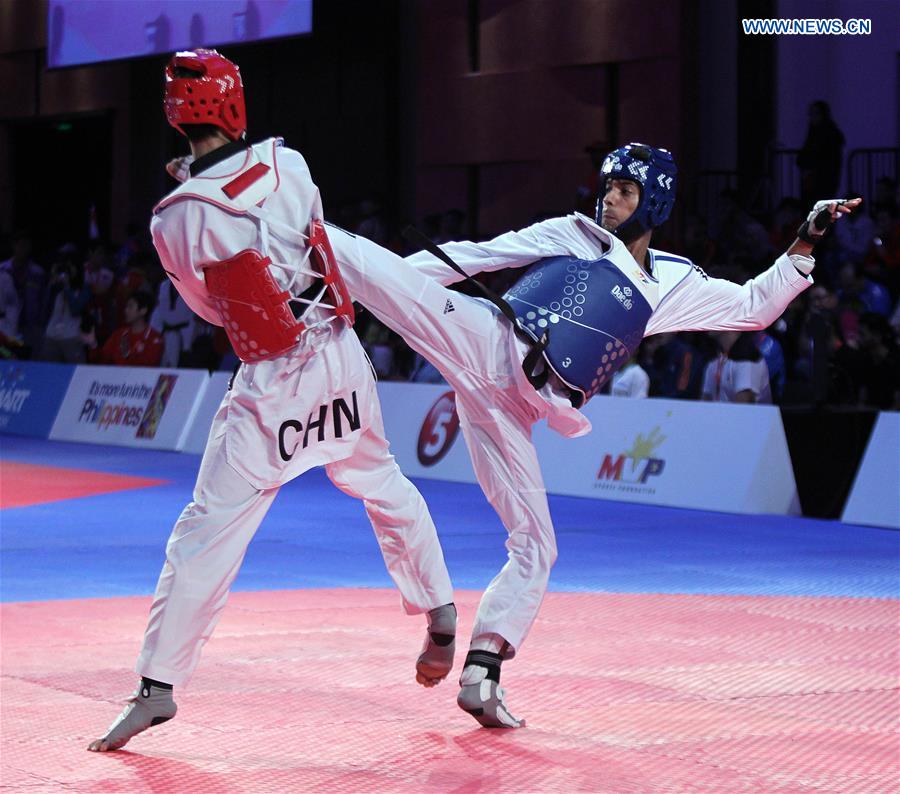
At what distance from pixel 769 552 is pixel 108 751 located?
5346 millimetres

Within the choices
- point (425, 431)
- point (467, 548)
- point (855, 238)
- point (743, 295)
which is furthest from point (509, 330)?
point (855, 238)

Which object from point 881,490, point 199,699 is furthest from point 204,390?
point 199,699

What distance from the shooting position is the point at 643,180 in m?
5.00

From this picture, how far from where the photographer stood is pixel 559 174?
677 inches

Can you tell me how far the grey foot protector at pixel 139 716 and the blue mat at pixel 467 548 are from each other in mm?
3003

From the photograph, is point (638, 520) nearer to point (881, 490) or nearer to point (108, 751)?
point (881, 490)

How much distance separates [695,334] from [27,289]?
1042cm

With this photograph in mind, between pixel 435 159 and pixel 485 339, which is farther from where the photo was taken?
pixel 435 159

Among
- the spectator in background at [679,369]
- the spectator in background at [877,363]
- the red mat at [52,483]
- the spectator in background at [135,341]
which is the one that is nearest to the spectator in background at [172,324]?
the spectator in background at [135,341]

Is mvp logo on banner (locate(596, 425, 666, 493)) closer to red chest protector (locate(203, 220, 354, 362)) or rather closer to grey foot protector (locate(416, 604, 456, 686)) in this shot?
Result: grey foot protector (locate(416, 604, 456, 686))

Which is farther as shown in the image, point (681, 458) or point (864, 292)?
point (864, 292)

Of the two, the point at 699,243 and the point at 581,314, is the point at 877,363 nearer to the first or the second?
the point at 699,243

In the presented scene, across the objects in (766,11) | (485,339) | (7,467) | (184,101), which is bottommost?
(7,467)

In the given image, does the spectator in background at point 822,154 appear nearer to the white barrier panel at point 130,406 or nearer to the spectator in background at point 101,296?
the white barrier panel at point 130,406
